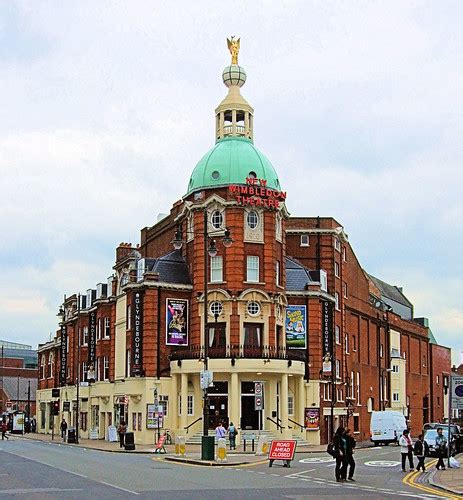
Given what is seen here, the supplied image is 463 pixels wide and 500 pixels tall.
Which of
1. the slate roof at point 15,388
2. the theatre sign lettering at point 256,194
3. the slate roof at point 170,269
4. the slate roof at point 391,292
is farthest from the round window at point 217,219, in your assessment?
the slate roof at point 15,388

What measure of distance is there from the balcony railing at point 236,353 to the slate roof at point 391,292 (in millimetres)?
41696

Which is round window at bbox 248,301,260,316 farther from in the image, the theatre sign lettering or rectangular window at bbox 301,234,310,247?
rectangular window at bbox 301,234,310,247

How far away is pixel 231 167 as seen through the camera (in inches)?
2386

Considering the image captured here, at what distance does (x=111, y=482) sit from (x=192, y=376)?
1328 inches

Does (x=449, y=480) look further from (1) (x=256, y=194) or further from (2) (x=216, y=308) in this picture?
(1) (x=256, y=194)

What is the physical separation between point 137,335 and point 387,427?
17.1 meters

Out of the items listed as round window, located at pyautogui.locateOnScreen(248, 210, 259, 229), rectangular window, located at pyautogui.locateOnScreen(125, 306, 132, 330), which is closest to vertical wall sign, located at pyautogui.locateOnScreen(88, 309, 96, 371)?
rectangular window, located at pyautogui.locateOnScreen(125, 306, 132, 330)

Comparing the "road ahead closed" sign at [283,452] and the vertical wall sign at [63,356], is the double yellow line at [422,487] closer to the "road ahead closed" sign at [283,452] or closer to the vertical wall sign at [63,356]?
the "road ahead closed" sign at [283,452]

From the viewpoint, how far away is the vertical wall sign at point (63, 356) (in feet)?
277

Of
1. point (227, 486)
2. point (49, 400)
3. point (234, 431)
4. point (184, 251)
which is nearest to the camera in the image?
point (227, 486)

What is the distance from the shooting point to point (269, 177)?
61.8 metres

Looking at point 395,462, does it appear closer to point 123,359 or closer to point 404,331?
point 123,359

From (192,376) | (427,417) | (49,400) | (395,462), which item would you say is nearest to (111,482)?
(395,462)

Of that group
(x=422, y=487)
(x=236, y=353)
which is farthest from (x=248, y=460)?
(x=236, y=353)
